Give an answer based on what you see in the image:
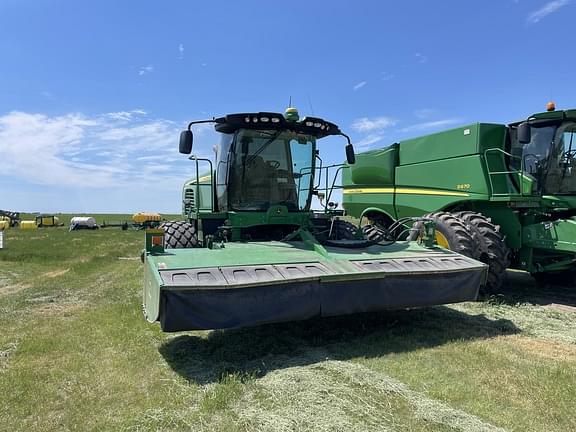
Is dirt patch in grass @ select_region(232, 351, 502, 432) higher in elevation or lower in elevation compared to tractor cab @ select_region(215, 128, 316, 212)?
lower

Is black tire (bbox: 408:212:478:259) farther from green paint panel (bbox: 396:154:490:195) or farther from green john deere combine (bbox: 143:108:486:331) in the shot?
green john deere combine (bbox: 143:108:486:331)

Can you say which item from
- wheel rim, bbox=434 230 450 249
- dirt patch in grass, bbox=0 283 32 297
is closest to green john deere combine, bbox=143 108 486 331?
wheel rim, bbox=434 230 450 249

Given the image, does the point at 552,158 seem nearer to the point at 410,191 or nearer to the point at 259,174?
the point at 410,191

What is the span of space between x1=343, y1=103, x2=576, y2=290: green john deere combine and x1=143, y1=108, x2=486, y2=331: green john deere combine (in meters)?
1.44

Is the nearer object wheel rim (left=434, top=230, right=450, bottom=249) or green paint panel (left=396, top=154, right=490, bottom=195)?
wheel rim (left=434, top=230, right=450, bottom=249)

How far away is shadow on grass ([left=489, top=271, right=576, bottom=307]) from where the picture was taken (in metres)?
6.95

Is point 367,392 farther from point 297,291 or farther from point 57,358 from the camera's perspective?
point 57,358

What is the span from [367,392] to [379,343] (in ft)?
4.05

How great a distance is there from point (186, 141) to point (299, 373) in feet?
10.8

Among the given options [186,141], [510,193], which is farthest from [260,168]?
[510,193]

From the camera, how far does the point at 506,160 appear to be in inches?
305

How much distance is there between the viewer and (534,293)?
767 cm

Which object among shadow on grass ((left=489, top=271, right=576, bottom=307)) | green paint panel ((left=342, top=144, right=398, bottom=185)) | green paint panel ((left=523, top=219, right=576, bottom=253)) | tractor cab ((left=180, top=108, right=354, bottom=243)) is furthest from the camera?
green paint panel ((left=342, top=144, right=398, bottom=185))

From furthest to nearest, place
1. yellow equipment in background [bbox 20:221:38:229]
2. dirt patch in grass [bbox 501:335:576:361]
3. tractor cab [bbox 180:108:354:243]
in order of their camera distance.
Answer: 1. yellow equipment in background [bbox 20:221:38:229]
2. tractor cab [bbox 180:108:354:243]
3. dirt patch in grass [bbox 501:335:576:361]
